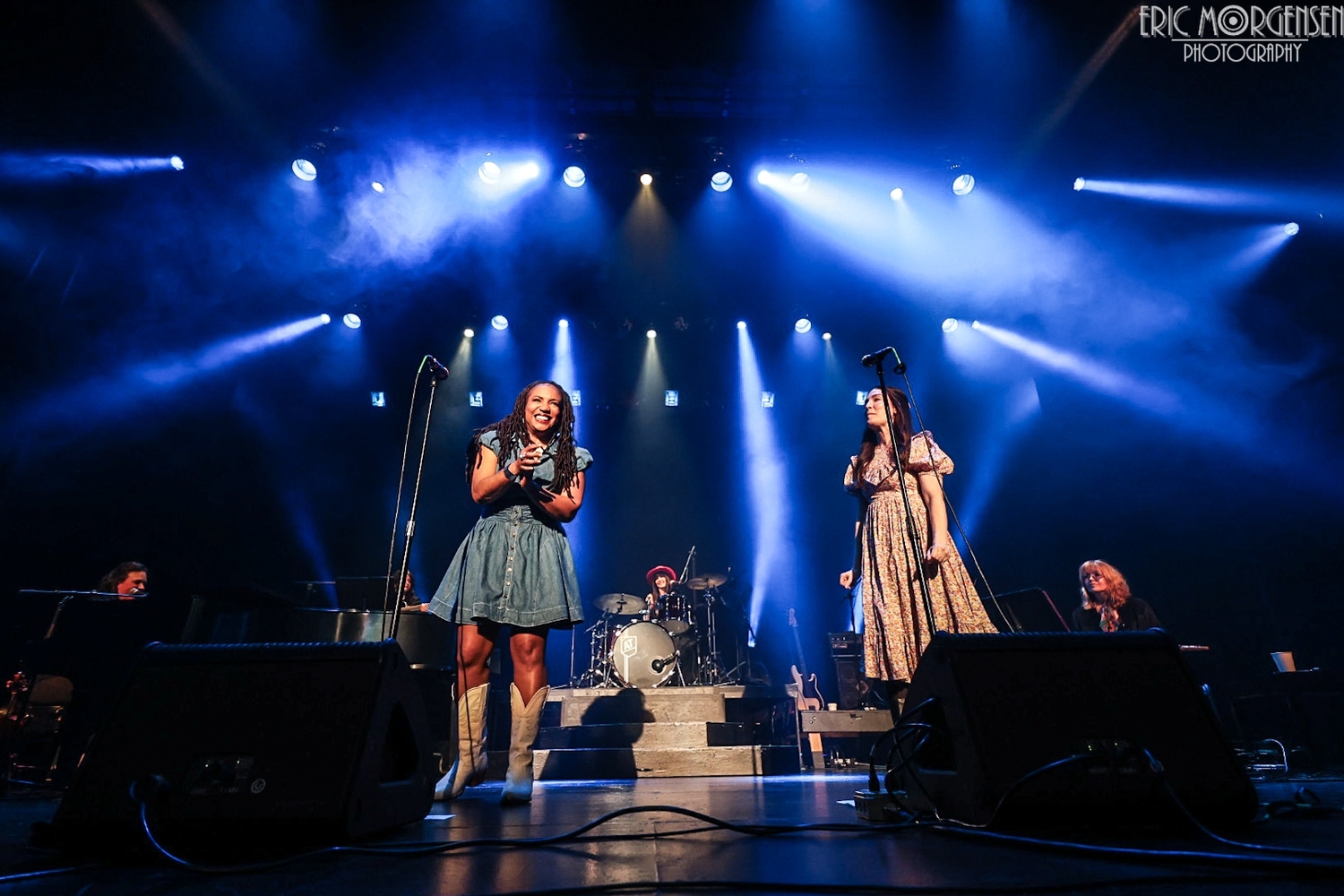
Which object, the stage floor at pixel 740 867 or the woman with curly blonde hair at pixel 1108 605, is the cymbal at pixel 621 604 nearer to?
the woman with curly blonde hair at pixel 1108 605

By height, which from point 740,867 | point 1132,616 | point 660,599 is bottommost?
point 740,867

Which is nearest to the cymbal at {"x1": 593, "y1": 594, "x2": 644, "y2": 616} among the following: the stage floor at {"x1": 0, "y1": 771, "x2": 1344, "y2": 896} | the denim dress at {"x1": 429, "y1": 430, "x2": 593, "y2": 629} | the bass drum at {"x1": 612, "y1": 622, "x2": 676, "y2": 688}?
the bass drum at {"x1": 612, "y1": 622, "x2": 676, "y2": 688}

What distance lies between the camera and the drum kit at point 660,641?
7.14 metres

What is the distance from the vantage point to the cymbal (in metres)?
8.04

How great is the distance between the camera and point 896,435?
3447mm

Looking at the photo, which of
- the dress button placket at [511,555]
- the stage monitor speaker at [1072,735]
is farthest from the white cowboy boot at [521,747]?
the stage monitor speaker at [1072,735]

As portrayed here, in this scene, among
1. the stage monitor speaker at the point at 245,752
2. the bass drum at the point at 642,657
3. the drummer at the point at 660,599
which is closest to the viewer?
the stage monitor speaker at the point at 245,752

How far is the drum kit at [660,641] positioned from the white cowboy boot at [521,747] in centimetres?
375

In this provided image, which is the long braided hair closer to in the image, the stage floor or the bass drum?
the stage floor

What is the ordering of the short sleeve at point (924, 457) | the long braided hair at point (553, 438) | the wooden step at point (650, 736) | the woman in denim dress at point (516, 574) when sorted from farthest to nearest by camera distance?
the wooden step at point (650, 736) < the short sleeve at point (924, 457) < the long braided hair at point (553, 438) < the woman in denim dress at point (516, 574)

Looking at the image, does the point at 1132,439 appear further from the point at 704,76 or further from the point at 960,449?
the point at 704,76

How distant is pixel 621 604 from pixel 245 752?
6.68 metres

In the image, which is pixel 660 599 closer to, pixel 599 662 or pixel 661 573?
pixel 599 662

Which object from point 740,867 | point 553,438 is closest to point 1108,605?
point 553,438
